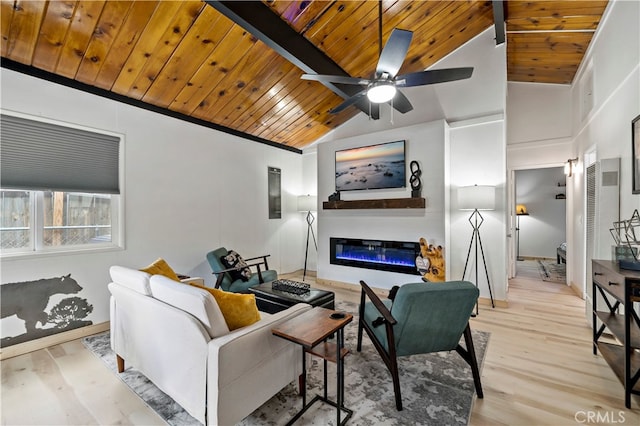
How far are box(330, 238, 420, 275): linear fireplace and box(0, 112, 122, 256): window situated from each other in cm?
335

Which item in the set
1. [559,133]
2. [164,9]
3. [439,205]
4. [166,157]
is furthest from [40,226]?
[559,133]

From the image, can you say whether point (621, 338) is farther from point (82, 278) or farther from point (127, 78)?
point (127, 78)

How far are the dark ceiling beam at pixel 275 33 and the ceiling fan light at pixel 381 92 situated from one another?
63 cm

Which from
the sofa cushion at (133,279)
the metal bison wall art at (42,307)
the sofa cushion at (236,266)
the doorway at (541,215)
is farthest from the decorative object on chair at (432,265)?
the doorway at (541,215)

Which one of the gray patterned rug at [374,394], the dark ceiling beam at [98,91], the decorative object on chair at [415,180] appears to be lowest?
the gray patterned rug at [374,394]

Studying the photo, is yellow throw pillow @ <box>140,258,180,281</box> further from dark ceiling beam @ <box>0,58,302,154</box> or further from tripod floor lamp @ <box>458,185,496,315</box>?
tripod floor lamp @ <box>458,185,496,315</box>

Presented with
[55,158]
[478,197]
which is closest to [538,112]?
[478,197]

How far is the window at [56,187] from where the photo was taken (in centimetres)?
267

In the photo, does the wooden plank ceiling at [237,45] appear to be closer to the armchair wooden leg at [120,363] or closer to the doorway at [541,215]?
the armchair wooden leg at [120,363]

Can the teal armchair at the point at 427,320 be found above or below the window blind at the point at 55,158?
below

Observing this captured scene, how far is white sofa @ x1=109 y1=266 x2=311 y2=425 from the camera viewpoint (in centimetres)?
148

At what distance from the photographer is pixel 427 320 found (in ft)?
6.29

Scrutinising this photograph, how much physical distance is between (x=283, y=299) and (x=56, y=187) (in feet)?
8.83

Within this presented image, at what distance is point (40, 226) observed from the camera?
288 centimetres
